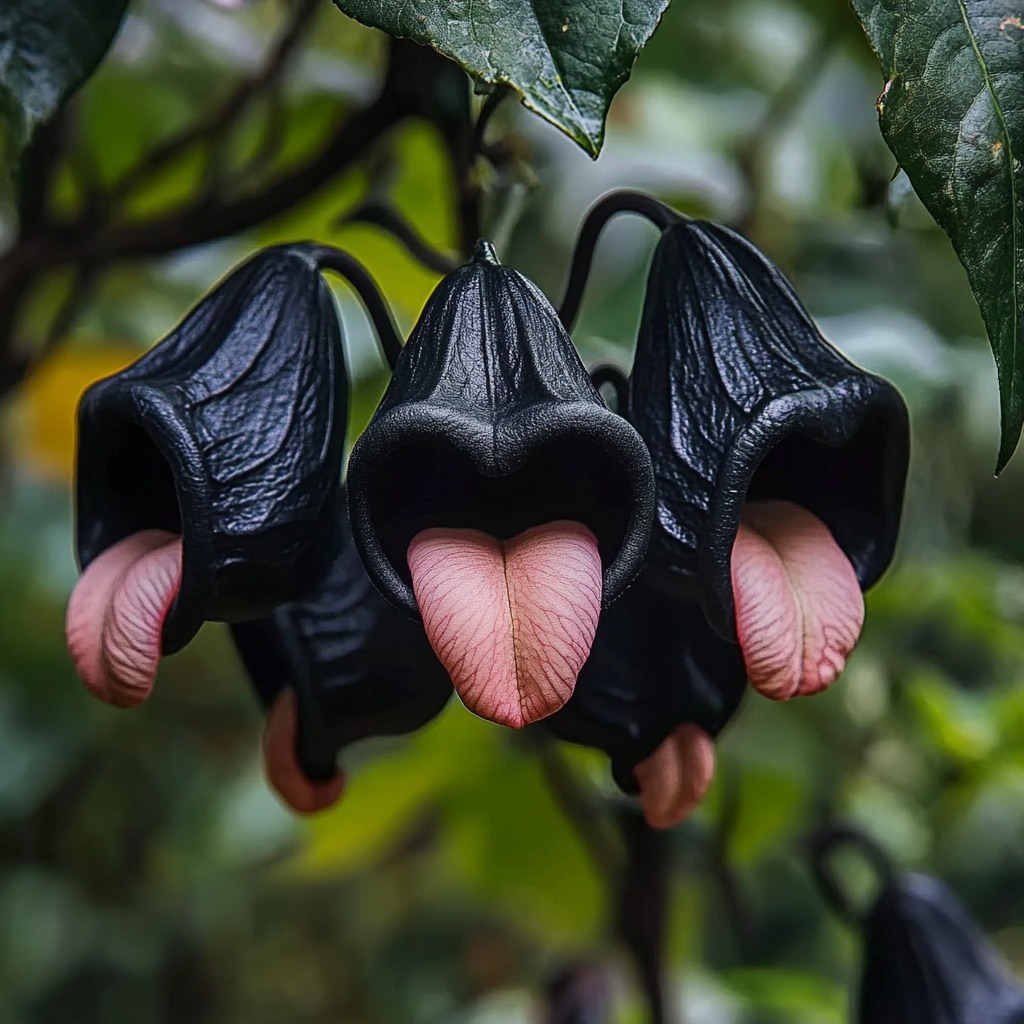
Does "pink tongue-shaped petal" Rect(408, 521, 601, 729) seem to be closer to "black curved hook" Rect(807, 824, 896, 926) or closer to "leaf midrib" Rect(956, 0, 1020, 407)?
"leaf midrib" Rect(956, 0, 1020, 407)

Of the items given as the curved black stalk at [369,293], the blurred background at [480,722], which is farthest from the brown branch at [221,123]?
the curved black stalk at [369,293]

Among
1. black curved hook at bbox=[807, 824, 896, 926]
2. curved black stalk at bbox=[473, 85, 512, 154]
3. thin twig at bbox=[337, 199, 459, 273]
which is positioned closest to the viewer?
curved black stalk at bbox=[473, 85, 512, 154]

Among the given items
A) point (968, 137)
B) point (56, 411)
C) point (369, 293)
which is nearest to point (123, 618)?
point (369, 293)

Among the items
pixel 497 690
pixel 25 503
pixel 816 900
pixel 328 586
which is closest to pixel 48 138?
pixel 328 586

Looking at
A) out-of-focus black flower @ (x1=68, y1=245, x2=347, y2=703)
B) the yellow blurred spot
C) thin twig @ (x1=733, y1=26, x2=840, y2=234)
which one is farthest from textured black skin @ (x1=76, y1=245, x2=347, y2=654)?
the yellow blurred spot

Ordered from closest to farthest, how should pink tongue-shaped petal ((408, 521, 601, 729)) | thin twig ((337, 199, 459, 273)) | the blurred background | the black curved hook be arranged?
pink tongue-shaped petal ((408, 521, 601, 729))
thin twig ((337, 199, 459, 273))
the black curved hook
the blurred background

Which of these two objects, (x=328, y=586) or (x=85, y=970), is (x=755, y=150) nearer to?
(x=328, y=586)

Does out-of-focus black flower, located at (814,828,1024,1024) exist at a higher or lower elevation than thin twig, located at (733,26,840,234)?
lower

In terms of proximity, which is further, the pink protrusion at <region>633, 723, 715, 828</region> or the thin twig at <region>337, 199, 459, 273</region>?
the thin twig at <region>337, 199, 459, 273</region>
